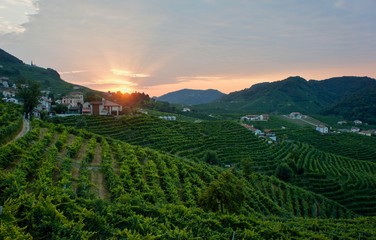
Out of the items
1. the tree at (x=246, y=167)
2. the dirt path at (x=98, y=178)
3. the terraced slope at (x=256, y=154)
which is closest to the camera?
the dirt path at (x=98, y=178)

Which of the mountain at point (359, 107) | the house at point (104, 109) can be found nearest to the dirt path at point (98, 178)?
the house at point (104, 109)

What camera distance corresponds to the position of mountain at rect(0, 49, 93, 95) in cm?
12644

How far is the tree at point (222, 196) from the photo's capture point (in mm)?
17853

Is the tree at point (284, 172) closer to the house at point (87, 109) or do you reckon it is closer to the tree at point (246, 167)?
the tree at point (246, 167)

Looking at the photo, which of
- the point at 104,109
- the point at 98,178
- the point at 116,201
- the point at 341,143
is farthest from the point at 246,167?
the point at 341,143

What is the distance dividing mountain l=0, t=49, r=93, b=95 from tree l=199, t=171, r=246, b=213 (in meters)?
107

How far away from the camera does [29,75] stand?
468ft

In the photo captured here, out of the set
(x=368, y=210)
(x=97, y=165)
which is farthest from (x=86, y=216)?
(x=368, y=210)

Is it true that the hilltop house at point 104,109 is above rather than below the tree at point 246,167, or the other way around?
above

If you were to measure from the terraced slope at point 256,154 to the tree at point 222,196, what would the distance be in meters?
22.8

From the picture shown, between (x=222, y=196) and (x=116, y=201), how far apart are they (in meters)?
6.22

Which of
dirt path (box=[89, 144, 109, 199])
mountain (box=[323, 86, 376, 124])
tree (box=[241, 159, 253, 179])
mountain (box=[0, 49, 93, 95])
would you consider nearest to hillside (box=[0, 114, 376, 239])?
dirt path (box=[89, 144, 109, 199])

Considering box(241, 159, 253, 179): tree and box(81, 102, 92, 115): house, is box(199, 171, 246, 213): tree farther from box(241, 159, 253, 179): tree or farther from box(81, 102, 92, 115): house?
box(81, 102, 92, 115): house

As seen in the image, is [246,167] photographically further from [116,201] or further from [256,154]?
[116,201]
